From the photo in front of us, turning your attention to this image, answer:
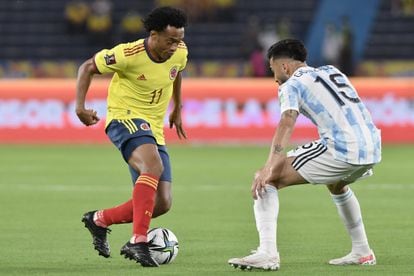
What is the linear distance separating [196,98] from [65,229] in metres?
11.4

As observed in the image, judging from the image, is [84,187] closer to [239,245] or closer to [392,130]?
[239,245]

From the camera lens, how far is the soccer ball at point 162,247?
8.70m

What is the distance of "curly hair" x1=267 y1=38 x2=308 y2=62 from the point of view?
324 inches

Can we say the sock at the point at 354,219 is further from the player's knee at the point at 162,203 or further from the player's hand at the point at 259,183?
the player's knee at the point at 162,203

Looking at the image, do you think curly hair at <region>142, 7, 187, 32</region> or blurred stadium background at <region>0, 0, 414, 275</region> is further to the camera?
blurred stadium background at <region>0, 0, 414, 275</region>

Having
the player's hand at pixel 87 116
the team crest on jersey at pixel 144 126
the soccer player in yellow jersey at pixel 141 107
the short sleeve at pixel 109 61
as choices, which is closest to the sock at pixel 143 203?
the soccer player in yellow jersey at pixel 141 107

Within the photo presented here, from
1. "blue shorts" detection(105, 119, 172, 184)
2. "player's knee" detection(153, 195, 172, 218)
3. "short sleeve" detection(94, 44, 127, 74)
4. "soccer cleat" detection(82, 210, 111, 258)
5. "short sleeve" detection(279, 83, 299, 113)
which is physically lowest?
"soccer cleat" detection(82, 210, 111, 258)

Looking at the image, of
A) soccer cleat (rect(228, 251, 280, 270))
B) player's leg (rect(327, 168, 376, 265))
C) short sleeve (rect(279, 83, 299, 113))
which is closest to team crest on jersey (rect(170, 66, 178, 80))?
short sleeve (rect(279, 83, 299, 113))

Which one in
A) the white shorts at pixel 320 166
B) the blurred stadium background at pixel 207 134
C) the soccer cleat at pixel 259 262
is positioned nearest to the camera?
the soccer cleat at pixel 259 262

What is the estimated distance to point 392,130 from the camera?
2197 cm

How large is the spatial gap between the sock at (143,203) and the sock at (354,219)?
1364mm

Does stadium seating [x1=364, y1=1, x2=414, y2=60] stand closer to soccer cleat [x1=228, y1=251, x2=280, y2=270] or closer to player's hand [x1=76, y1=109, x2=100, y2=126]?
player's hand [x1=76, y1=109, x2=100, y2=126]

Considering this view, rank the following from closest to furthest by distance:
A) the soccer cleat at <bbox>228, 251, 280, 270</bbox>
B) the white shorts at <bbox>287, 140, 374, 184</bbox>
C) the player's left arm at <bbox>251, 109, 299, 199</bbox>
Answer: the player's left arm at <bbox>251, 109, 299, 199</bbox> < the soccer cleat at <bbox>228, 251, 280, 270</bbox> < the white shorts at <bbox>287, 140, 374, 184</bbox>

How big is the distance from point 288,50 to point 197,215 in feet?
14.1
